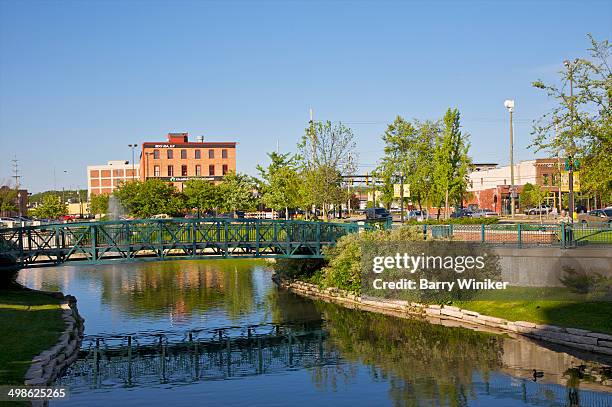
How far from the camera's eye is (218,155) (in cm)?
12050

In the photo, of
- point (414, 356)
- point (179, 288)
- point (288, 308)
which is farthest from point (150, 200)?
point (414, 356)

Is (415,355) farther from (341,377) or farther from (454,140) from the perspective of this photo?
(454,140)

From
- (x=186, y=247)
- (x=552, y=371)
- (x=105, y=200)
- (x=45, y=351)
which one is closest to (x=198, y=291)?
(x=186, y=247)

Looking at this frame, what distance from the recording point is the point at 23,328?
1077 inches

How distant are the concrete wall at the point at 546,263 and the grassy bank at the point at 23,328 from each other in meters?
22.4

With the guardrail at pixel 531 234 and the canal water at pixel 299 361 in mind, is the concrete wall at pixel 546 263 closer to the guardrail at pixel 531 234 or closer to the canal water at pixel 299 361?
the guardrail at pixel 531 234

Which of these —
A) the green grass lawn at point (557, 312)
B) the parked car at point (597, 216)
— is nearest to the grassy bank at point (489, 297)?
the green grass lawn at point (557, 312)

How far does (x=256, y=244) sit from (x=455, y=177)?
93.9 feet

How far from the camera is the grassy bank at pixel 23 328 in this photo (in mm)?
22344

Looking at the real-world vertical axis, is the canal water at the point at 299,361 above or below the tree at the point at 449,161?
below

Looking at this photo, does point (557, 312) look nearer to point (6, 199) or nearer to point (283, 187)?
point (283, 187)

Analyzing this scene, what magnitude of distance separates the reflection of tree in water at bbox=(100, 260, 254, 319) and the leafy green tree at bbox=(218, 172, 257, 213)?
3170 centimetres

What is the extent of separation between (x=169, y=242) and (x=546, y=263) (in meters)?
20.6

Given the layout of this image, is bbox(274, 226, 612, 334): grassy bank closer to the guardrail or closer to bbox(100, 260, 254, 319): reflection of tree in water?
the guardrail
